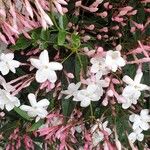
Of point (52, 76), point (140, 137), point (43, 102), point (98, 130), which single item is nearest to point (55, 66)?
point (52, 76)

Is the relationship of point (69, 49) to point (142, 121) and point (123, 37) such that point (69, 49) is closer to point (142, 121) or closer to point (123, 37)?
point (123, 37)

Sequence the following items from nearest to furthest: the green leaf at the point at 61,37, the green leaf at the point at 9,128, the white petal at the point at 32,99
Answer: the green leaf at the point at 61,37 → the white petal at the point at 32,99 → the green leaf at the point at 9,128

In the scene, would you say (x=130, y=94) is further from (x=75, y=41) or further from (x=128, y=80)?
(x=75, y=41)

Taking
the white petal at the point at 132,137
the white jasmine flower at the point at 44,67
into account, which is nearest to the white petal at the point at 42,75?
the white jasmine flower at the point at 44,67

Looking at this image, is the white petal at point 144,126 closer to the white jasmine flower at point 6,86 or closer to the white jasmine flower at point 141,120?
the white jasmine flower at point 141,120

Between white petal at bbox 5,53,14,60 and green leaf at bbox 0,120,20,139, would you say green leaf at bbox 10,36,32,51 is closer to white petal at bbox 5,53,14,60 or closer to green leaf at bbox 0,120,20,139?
white petal at bbox 5,53,14,60

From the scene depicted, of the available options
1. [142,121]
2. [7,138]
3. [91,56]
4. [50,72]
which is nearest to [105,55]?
[91,56]
